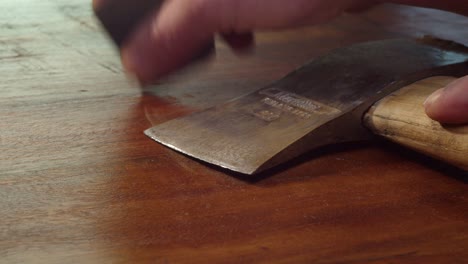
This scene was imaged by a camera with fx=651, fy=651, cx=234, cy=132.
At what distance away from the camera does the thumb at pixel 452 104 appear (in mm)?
760

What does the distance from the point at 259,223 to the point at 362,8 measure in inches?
21.0

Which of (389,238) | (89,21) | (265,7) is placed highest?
(265,7)

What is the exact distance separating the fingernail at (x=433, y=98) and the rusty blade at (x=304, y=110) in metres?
0.09

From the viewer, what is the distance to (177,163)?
0.85m

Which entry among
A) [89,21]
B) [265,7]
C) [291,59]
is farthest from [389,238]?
[89,21]

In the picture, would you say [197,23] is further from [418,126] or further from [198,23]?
[418,126]

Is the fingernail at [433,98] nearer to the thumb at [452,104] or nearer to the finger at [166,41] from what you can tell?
the thumb at [452,104]

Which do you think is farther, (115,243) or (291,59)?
(291,59)

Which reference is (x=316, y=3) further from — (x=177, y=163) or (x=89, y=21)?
(x=89, y=21)

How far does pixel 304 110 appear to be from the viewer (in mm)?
903

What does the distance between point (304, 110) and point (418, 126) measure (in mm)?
159

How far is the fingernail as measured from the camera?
0.79 meters

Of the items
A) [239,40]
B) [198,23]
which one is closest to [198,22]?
[198,23]

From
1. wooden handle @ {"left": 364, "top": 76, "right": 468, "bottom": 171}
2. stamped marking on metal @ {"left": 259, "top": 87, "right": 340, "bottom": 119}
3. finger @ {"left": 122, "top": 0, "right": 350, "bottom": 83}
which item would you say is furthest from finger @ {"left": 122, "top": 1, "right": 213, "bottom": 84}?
wooden handle @ {"left": 364, "top": 76, "right": 468, "bottom": 171}
